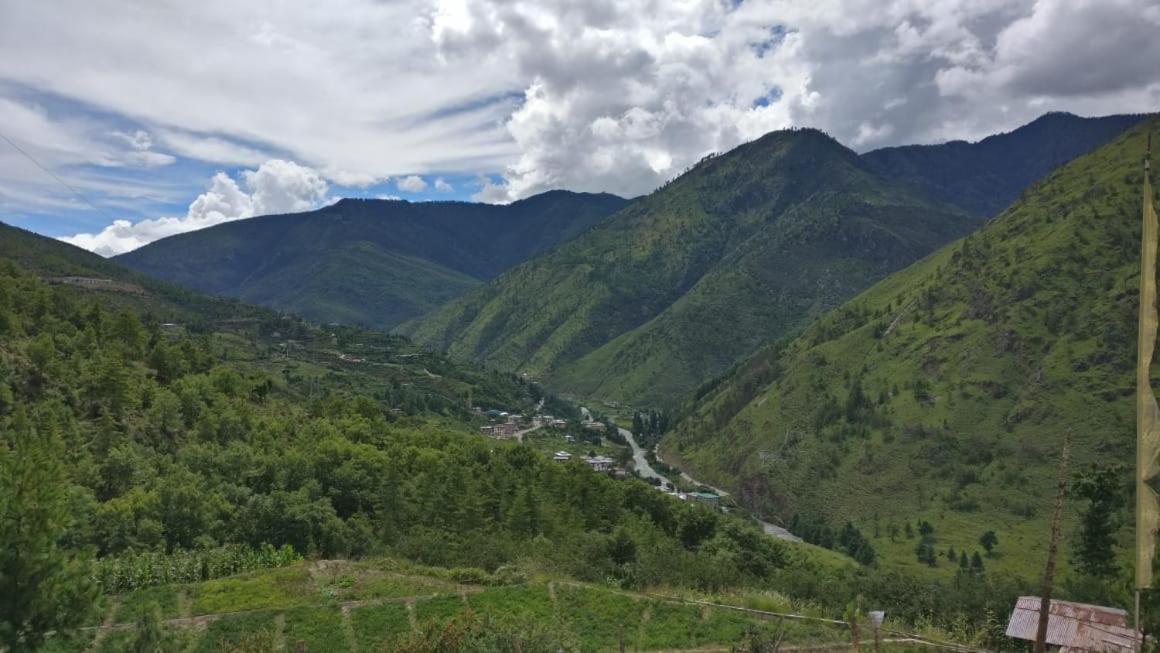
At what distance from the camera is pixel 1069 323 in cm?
13462

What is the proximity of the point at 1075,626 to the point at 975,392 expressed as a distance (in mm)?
114189

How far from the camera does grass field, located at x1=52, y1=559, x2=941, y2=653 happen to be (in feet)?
107

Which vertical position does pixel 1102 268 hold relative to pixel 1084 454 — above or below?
above

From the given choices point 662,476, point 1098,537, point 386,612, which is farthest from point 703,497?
point 386,612

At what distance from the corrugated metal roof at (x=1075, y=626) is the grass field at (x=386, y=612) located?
9894 millimetres

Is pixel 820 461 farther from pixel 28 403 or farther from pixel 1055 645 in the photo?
pixel 28 403

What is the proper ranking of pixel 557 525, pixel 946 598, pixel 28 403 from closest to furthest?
pixel 946 598 < pixel 28 403 < pixel 557 525

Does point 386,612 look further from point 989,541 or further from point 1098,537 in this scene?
point 989,541

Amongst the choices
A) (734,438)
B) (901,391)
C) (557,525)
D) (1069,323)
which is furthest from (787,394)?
(557,525)

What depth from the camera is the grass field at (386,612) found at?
32.6m

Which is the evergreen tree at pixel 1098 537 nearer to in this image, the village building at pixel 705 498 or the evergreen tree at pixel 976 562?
the evergreen tree at pixel 976 562

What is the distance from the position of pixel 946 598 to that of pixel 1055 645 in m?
13.7

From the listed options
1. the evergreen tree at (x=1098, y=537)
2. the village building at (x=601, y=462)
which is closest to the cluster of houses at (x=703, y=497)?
the village building at (x=601, y=462)

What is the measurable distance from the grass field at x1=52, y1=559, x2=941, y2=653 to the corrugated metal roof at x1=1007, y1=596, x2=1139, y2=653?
9894 mm
